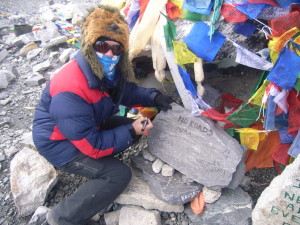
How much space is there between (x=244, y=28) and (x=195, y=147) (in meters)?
1.33

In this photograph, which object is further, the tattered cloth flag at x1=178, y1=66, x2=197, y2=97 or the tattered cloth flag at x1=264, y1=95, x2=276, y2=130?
the tattered cloth flag at x1=178, y1=66, x2=197, y2=97

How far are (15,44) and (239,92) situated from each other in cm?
630

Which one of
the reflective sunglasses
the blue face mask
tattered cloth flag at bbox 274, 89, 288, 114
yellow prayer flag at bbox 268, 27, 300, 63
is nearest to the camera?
yellow prayer flag at bbox 268, 27, 300, 63

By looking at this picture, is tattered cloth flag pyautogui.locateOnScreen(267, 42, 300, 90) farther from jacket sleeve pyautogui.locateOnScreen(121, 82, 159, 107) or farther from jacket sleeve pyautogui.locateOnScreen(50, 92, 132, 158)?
jacket sleeve pyautogui.locateOnScreen(50, 92, 132, 158)

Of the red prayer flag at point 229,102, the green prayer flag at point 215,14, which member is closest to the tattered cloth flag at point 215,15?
the green prayer flag at point 215,14

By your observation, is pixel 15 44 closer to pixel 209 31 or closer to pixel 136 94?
pixel 136 94

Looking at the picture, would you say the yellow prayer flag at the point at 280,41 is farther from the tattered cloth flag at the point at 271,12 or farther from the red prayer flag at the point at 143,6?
the red prayer flag at the point at 143,6

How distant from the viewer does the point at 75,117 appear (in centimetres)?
251

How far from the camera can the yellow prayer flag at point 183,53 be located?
2611 mm

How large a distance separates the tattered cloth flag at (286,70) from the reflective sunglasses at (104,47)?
1.43m

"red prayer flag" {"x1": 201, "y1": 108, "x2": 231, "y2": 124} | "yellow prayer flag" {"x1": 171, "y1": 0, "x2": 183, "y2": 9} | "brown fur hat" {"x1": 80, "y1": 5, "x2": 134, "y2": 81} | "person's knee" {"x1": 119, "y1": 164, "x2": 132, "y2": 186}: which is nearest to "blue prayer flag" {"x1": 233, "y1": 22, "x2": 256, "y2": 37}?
"yellow prayer flag" {"x1": 171, "y1": 0, "x2": 183, "y2": 9}

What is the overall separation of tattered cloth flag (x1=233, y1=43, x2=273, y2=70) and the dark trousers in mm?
1691

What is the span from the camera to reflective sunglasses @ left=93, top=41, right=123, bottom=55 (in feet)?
8.41

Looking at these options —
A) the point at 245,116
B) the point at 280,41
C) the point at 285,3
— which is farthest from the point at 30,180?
the point at 285,3
